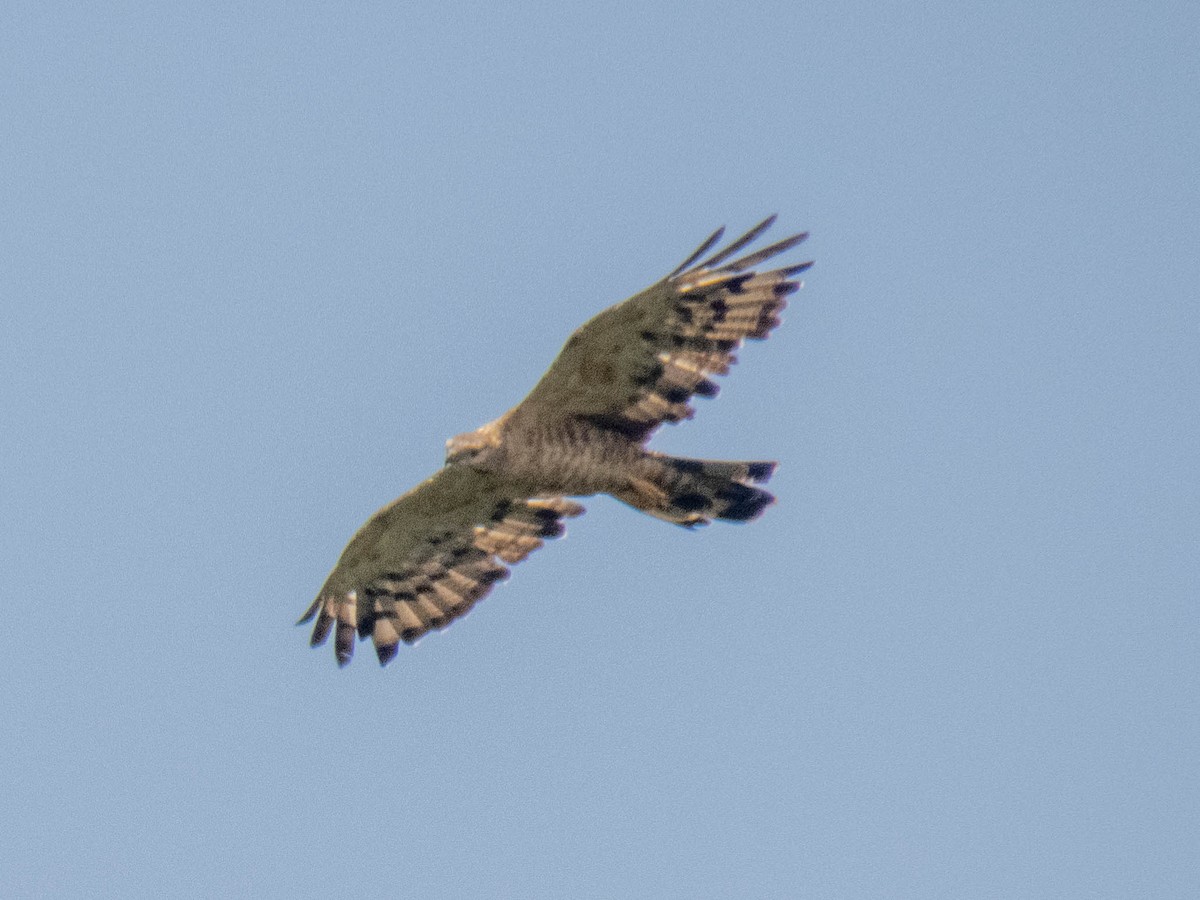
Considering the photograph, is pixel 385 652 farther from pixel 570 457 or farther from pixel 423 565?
pixel 570 457

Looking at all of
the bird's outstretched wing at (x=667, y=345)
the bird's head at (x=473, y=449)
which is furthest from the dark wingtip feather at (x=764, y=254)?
the bird's head at (x=473, y=449)

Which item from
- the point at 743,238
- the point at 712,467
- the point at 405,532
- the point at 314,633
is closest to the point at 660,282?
the point at 743,238

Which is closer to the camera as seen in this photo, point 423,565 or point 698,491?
point 698,491

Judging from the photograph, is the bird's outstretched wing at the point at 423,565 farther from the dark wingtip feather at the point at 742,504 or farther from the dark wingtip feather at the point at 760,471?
the dark wingtip feather at the point at 760,471

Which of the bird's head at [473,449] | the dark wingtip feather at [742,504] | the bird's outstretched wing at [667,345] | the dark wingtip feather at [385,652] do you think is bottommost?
the dark wingtip feather at [385,652]

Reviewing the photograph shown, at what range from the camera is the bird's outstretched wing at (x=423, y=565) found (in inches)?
534

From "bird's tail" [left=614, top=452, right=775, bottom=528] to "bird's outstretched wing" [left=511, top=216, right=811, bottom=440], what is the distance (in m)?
0.34

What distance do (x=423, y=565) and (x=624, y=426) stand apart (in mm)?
2109

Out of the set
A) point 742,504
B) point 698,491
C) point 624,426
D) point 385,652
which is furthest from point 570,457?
point 385,652

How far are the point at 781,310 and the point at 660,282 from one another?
95 cm

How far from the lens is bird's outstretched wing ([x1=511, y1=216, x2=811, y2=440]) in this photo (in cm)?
1219

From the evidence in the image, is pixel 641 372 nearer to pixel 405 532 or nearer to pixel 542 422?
pixel 542 422

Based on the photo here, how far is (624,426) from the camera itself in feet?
41.7

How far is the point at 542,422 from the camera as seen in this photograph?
12555 millimetres
